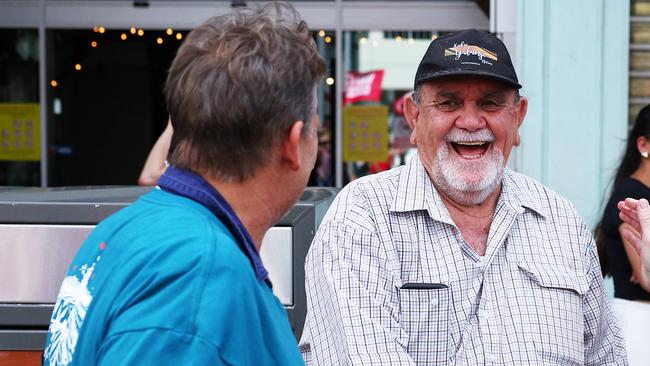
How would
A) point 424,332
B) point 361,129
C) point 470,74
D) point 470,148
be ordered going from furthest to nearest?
point 361,129 < point 470,148 < point 470,74 < point 424,332

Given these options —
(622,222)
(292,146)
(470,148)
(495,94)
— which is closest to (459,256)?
(470,148)

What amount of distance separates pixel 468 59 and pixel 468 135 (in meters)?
0.21

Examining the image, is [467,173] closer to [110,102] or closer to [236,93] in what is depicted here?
[236,93]

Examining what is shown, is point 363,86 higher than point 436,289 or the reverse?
higher

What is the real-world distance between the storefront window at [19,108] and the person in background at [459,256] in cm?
700

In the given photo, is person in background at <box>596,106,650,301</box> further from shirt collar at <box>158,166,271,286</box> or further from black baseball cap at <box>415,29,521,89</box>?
shirt collar at <box>158,166,271,286</box>

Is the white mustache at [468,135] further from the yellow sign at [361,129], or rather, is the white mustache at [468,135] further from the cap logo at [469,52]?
the yellow sign at [361,129]

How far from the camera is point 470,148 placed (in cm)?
264

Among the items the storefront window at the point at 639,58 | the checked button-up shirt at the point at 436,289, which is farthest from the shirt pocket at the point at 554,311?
the storefront window at the point at 639,58

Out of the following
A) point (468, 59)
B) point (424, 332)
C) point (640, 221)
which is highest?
point (468, 59)

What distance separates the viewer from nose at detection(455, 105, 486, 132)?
259 centimetres

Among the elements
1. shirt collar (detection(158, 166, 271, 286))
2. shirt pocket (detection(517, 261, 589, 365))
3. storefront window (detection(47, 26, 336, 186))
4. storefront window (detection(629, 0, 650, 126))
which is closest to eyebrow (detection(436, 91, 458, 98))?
shirt pocket (detection(517, 261, 589, 365))

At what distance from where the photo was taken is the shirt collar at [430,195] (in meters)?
2.46

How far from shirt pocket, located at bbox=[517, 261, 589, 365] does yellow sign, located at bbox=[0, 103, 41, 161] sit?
7.38 metres
